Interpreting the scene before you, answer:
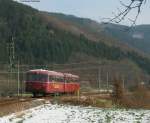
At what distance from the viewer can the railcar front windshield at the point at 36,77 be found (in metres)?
49.7

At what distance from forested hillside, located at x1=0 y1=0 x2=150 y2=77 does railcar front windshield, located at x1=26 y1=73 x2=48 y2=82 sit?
294 feet

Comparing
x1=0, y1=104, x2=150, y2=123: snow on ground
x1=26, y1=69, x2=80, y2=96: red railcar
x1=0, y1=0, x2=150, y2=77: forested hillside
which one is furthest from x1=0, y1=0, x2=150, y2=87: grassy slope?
x1=0, y1=104, x2=150, y2=123: snow on ground

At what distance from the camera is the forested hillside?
15975cm

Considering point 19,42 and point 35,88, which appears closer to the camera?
point 35,88

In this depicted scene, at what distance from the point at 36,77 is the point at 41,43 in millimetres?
112886

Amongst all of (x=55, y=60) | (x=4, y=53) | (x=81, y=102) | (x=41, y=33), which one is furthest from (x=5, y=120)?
(x=41, y=33)

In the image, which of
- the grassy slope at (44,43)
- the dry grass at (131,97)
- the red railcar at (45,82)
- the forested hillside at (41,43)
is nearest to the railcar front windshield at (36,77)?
the red railcar at (45,82)

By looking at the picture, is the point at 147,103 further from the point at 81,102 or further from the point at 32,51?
the point at 32,51

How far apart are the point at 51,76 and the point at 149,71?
422 feet

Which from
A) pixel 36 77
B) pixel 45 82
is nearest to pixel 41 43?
pixel 36 77

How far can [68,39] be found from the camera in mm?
182000

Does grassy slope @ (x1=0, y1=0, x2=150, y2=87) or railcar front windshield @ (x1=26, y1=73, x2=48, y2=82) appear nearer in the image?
railcar front windshield @ (x1=26, y1=73, x2=48, y2=82)

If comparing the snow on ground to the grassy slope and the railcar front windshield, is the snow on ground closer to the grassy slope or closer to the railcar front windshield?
the railcar front windshield

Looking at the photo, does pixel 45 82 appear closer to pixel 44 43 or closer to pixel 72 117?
pixel 72 117
